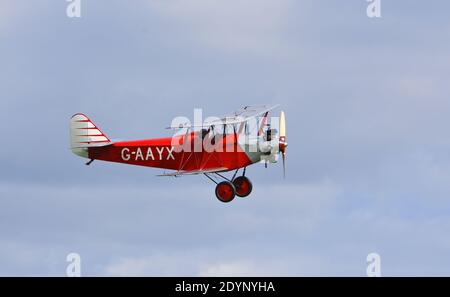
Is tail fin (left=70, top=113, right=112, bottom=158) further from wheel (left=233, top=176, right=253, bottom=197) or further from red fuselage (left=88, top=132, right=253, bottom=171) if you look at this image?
wheel (left=233, top=176, right=253, bottom=197)

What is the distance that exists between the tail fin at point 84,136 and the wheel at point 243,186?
6747 mm

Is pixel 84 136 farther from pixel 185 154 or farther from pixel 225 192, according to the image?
pixel 225 192

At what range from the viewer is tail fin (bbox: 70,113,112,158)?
96.5 meters

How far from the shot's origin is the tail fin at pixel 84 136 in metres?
96.5

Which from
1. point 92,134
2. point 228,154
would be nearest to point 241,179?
point 228,154

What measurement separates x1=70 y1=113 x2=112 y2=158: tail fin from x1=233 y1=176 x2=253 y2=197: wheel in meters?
6.75

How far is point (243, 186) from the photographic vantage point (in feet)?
313
